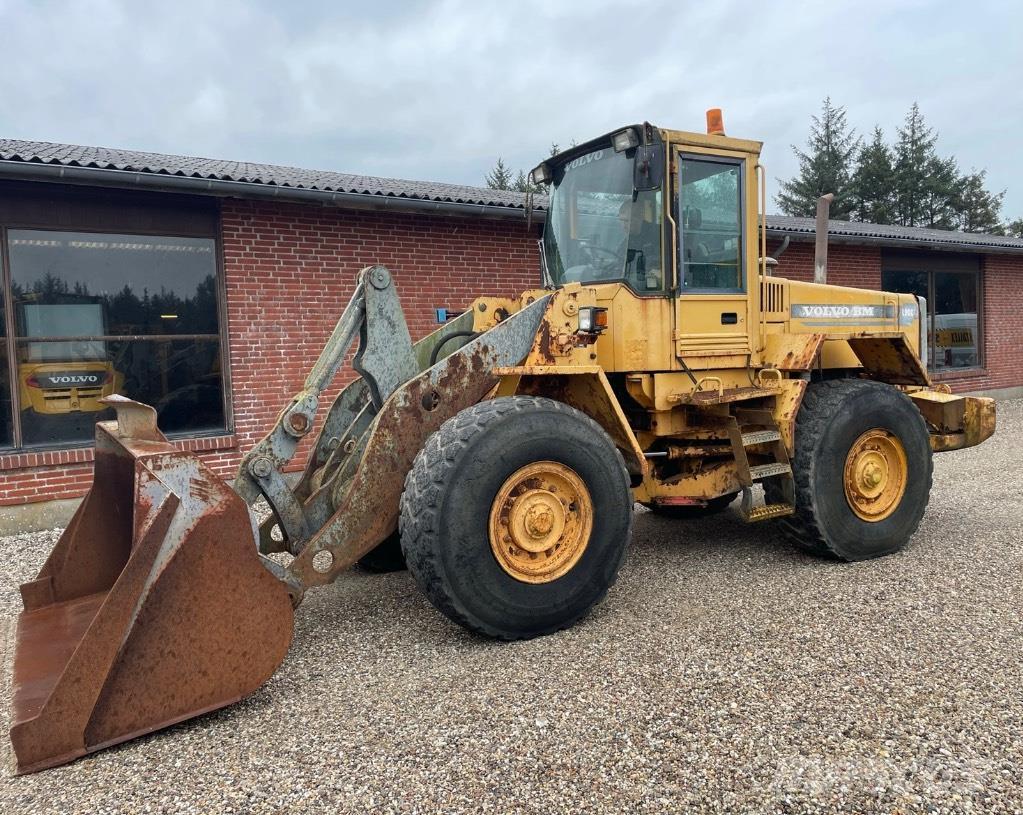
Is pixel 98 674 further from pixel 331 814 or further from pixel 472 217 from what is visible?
pixel 472 217

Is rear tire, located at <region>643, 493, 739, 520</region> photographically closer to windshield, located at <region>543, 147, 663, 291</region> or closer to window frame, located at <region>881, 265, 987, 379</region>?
windshield, located at <region>543, 147, 663, 291</region>

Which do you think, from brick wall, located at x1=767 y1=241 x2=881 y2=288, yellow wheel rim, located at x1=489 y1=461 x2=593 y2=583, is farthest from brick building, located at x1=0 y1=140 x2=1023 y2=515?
brick wall, located at x1=767 y1=241 x2=881 y2=288

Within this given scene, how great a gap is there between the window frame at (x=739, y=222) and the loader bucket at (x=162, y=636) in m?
2.82

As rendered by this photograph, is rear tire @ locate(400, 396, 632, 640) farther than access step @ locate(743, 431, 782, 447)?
No

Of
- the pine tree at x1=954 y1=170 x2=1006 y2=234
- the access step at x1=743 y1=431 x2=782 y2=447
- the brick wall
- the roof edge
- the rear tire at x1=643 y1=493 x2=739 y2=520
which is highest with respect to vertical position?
the pine tree at x1=954 y1=170 x2=1006 y2=234

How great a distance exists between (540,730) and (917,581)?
2818 millimetres

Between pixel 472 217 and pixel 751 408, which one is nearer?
pixel 751 408

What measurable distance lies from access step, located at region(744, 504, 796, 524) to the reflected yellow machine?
6.14 metres

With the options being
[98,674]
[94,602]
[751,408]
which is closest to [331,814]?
[98,674]

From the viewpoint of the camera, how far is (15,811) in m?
2.39

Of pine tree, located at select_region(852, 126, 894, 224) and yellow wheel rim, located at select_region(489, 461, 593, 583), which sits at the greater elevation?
pine tree, located at select_region(852, 126, 894, 224)

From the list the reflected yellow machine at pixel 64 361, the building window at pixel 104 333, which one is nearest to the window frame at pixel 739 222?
the building window at pixel 104 333

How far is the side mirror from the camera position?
3.97 meters

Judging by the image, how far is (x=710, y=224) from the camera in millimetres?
4551
